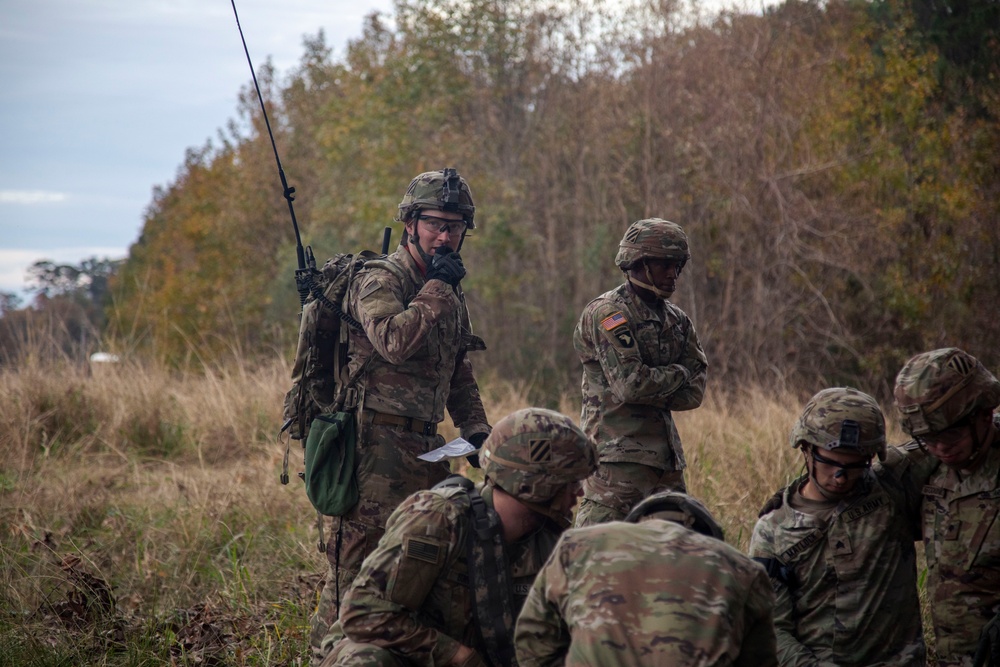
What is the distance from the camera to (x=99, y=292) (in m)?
55.7

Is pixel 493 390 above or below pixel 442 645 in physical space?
below

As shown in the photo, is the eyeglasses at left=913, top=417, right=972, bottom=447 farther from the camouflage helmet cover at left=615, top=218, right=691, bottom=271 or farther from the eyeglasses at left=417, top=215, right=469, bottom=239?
the eyeglasses at left=417, top=215, right=469, bottom=239

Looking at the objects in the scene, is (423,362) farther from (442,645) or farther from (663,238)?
(442,645)

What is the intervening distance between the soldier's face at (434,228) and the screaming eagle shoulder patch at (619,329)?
73 cm

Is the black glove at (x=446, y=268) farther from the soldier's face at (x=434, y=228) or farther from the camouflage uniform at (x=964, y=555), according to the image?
the camouflage uniform at (x=964, y=555)

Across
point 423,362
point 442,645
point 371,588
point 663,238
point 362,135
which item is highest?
point 362,135

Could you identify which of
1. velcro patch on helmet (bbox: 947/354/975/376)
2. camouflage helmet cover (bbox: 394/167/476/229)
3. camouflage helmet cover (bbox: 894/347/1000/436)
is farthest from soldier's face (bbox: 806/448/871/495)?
camouflage helmet cover (bbox: 394/167/476/229)

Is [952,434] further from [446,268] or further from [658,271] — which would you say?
[446,268]

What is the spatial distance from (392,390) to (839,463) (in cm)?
177

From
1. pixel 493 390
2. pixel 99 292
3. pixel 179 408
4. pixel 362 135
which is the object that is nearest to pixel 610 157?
pixel 362 135

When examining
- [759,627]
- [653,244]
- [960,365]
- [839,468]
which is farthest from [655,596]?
[653,244]

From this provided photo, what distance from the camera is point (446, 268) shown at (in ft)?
Answer: 13.4

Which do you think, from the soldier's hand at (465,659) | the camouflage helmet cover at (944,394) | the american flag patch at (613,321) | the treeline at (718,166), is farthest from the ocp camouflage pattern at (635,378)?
the treeline at (718,166)

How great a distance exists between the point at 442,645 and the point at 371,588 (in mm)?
261
